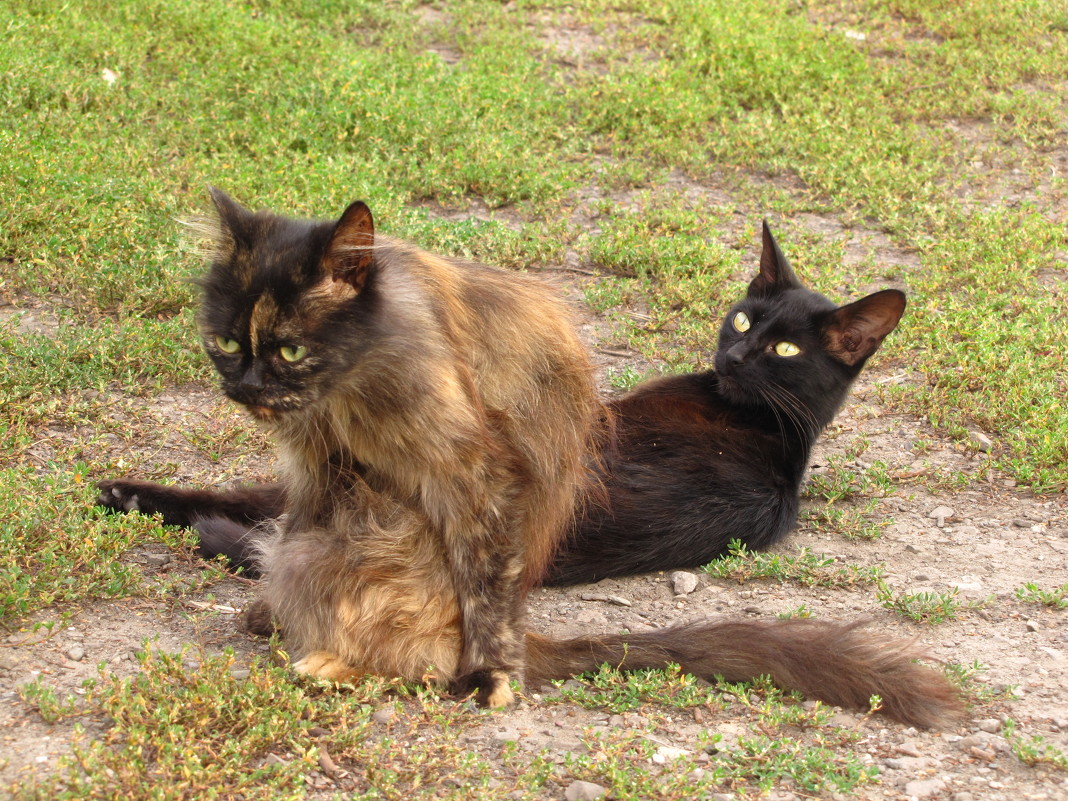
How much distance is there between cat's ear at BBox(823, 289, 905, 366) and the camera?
5.41 metres

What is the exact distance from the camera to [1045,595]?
14.8 feet

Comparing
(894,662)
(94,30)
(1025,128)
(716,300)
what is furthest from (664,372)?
(94,30)

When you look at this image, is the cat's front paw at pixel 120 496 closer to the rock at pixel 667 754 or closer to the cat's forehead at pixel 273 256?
the cat's forehead at pixel 273 256

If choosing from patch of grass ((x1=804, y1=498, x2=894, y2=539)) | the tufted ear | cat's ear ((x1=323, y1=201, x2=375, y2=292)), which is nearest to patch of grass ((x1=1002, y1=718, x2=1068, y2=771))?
patch of grass ((x1=804, y1=498, x2=894, y2=539))

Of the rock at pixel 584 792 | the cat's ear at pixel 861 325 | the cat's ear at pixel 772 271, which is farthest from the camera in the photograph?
the cat's ear at pixel 772 271

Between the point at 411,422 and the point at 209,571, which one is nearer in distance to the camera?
the point at 411,422

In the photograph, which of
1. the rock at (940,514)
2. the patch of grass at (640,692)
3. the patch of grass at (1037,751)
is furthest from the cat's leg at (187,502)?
the rock at (940,514)

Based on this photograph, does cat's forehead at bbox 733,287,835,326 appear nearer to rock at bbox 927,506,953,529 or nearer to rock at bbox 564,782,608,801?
rock at bbox 927,506,953,529

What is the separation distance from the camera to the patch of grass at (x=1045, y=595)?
4.51 metres

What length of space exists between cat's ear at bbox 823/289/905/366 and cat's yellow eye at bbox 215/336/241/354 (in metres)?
3.13

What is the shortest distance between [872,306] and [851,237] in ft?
8.19

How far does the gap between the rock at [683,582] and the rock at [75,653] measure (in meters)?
2.48

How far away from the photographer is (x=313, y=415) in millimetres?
3848

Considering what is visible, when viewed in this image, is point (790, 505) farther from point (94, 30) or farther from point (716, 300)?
point (94, 30)
